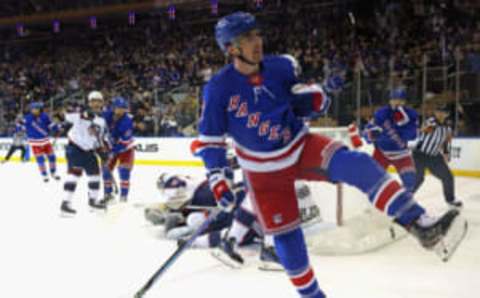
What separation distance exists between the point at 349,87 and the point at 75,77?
404 inches

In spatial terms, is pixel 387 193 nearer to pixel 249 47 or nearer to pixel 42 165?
pixel 249 47

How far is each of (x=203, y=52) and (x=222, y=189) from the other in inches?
469

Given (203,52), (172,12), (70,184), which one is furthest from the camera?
(172,12)

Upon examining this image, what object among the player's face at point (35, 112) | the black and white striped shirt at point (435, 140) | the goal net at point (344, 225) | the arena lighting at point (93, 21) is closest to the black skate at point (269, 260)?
the goal net at point (344, 225)

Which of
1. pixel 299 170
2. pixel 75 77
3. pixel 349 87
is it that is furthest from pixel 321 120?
pixel 75 77

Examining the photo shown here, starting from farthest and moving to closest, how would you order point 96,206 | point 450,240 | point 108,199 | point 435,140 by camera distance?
point 108,199, point 96,206, point 435,140, point 450,240

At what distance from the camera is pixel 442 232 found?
6.77 ft

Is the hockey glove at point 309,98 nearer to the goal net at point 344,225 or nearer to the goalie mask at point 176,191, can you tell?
the goal net at point 344,225

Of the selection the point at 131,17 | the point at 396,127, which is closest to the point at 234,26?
the point at 396,127

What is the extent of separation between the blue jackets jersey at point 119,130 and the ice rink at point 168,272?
40.6 inches

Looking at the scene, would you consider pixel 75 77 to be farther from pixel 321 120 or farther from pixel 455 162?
pixel 455 162

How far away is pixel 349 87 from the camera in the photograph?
8.53 meters

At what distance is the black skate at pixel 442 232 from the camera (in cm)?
204

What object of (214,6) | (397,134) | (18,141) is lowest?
(18,141)
